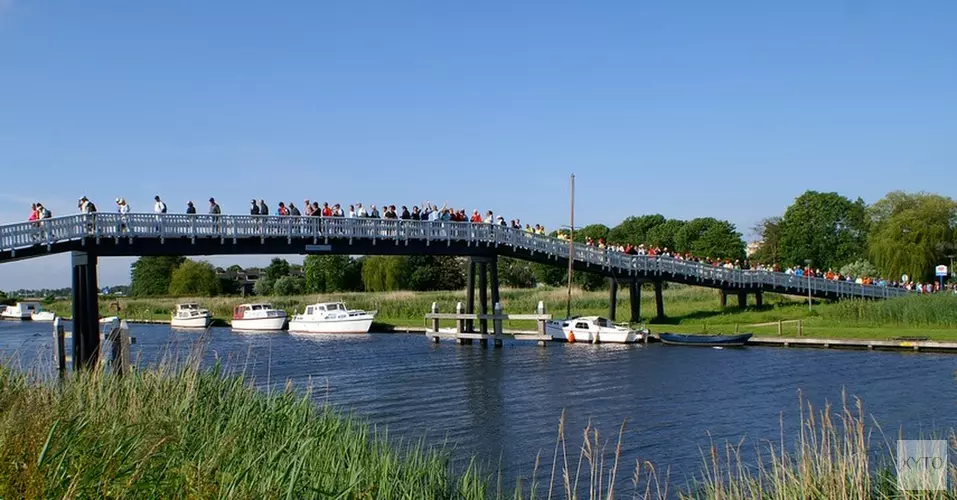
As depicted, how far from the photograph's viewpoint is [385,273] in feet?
383

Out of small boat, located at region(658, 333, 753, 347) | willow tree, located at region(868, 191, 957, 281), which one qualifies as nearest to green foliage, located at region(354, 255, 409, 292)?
willow tree, located at region(868, 191, 957, 281)

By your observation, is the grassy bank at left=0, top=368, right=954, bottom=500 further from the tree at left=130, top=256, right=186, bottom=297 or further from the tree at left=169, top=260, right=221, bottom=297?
the tree at left=130, top=256, right=186, bottom=297

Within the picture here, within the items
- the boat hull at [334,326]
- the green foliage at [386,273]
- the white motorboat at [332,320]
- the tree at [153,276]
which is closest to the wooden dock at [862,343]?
the boat hull at [334,326]

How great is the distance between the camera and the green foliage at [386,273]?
11500 centimetres

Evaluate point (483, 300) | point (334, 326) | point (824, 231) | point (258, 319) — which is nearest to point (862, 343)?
point (483, 300)

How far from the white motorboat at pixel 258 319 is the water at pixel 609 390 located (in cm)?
2416

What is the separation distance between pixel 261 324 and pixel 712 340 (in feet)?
131

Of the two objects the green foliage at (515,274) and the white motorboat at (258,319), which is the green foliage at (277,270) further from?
the white motorboat at (258,319)

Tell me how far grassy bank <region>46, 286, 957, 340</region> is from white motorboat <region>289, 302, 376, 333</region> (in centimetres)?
348

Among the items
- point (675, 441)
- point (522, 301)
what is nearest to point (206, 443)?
point (675, 441)

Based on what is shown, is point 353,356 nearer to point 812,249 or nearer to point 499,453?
point 499,453

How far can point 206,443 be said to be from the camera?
501 inches

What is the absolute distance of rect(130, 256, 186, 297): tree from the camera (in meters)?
142

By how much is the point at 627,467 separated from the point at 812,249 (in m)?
86.8
